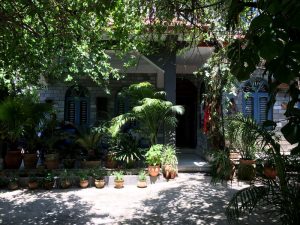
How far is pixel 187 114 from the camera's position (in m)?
13.7

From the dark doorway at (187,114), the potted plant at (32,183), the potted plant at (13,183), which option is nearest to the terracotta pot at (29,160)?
the potted plant at (13,183)

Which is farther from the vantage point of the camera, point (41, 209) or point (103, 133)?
point (103, 133)

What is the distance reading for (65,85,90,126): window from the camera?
1196 cm

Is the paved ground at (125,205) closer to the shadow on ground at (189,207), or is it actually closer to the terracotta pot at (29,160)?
the shadow on ground at (189,207)

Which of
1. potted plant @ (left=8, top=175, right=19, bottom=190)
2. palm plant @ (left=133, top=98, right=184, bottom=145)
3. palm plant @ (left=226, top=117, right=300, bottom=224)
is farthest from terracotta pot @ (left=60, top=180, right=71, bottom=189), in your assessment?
palm plant @ (left=226, top=117, right=300, bottom=224)

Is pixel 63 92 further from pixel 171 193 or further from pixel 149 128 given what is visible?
pixel 171 193

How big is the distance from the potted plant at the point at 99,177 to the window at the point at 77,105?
3.52 m

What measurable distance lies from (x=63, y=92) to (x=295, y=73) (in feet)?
34.9

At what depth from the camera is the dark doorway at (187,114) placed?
13.4 meters

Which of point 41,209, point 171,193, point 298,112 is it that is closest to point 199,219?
point 171,193

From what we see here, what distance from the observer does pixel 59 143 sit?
1001cm

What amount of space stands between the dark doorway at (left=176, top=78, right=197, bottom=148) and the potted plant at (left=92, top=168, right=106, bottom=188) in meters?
5.37

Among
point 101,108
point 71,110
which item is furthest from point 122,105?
A: point 71,110

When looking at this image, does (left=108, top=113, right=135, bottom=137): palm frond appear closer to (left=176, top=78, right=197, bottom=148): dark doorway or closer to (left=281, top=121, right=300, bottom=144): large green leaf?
(left=176, top=78, right=197, bottom=148): dark doorway
